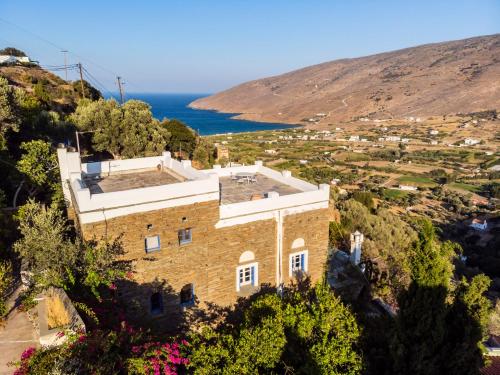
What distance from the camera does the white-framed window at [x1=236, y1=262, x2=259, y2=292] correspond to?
50.9 feet

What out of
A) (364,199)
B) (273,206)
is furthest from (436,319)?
(364,199)

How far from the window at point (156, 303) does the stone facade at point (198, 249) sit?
0.59ft

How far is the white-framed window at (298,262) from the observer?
1669 cm

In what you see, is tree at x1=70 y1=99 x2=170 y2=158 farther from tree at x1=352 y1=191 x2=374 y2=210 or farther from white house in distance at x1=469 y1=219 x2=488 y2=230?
white house in distance at x1=469 y1=219 x2=488 y2=230

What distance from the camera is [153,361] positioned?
359 inches

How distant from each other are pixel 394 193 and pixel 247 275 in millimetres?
58089

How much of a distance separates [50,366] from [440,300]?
9558mm

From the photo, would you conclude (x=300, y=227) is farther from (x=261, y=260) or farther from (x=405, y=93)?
(x=405, y=93)

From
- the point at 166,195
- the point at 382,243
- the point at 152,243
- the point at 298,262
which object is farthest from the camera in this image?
the point at 382,243

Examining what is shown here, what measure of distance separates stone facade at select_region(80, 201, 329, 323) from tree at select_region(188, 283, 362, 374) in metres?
2.48

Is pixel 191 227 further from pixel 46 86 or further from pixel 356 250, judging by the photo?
pixel 46 86

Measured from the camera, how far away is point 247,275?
15.9 meters

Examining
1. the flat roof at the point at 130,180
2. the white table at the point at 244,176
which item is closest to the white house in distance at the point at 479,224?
the white table at the point at 244,176

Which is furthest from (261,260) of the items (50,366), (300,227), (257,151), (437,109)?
(437,109)
